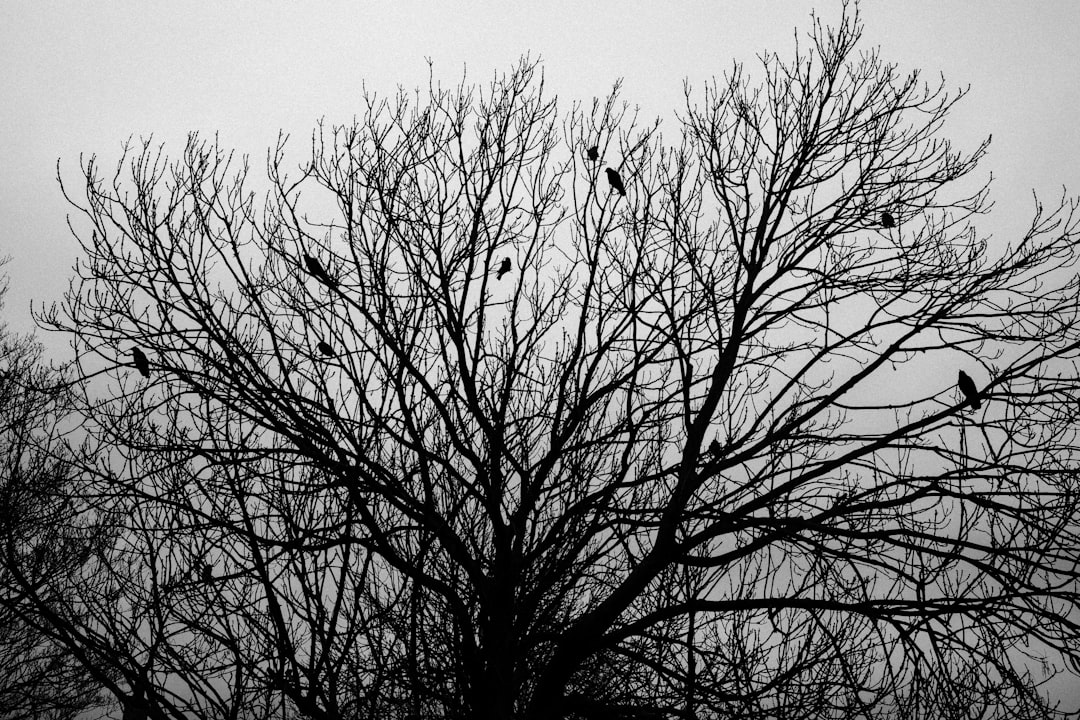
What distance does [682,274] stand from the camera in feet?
21.8

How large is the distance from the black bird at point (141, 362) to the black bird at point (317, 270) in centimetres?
129

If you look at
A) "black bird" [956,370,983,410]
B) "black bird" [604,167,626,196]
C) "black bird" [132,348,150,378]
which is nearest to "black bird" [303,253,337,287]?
"black bird" [132,348,150,378]

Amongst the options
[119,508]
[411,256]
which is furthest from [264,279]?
[119,508]

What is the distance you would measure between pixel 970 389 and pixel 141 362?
18.1 ft

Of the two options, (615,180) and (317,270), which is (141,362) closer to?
(317,270)

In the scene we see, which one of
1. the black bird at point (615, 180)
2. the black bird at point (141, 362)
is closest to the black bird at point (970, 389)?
the black bird at point (615, 180)

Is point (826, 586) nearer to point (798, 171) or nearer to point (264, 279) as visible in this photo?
point (798, 171)

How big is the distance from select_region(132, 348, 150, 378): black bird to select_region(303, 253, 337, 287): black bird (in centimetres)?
129

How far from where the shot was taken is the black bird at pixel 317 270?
18.9 ft

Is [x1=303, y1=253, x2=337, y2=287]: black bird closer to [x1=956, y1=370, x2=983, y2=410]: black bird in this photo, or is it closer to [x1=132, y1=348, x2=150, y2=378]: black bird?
[x1=132, y1=348, x2=150, y2=378]: black bird

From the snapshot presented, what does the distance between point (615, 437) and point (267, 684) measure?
3179 mm

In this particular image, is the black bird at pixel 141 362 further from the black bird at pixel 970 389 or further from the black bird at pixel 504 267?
the black bird at pixel 970 389

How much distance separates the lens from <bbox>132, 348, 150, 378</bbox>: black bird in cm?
529

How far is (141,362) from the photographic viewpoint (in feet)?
17.5
